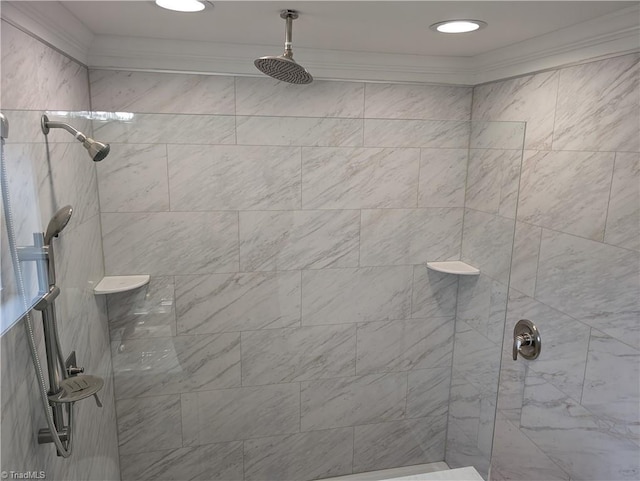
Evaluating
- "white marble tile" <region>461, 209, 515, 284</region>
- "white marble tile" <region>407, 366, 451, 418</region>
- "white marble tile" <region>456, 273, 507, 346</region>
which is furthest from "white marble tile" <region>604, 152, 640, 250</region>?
"white marble tile" <region>407, 366, 451, 418</region>

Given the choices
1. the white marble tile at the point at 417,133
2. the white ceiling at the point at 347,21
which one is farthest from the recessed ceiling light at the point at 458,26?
the white marble tile at the point at 417,133

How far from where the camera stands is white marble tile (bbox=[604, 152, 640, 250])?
127cm

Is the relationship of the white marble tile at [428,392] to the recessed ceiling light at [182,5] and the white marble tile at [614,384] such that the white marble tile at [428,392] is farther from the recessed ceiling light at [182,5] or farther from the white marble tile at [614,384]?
the recessed ceiling light at [182,5]

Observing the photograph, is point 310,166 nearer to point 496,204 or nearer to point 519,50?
point 496,204

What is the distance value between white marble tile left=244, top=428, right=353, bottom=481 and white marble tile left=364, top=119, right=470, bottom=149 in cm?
139

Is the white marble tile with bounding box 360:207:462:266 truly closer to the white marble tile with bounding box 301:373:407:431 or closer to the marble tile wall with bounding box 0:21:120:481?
the white marble tile with bounding box 301:373:407:431

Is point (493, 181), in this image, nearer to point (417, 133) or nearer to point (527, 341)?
point (417, 133)

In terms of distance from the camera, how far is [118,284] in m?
1.63

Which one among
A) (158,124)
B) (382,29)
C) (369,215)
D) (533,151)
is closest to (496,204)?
(533,151)

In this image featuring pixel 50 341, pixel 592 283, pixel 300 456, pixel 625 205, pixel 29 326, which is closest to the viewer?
pixel 29 326

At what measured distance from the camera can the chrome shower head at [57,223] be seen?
1.20 m

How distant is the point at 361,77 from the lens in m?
1.83

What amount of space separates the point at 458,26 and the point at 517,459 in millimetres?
1726

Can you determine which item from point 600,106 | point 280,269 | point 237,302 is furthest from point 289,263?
point 600,106
